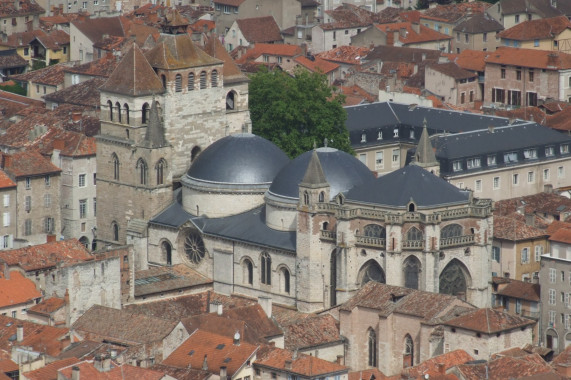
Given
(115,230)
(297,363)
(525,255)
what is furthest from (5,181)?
(297,363)

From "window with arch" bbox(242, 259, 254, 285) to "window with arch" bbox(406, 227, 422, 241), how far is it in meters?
13.7

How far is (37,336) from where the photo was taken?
5177 inches

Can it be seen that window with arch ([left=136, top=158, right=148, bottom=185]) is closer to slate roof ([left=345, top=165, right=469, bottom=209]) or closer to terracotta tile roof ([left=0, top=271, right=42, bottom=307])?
terracotta tile roof ([left=0, top=271, right=42, bottom=307])

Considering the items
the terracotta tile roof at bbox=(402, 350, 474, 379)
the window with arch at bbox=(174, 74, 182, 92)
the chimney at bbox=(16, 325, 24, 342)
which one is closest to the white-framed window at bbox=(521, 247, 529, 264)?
the terracotta tile roof at bbox=(402, 350, 474, 379)

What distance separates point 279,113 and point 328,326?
34116 mm

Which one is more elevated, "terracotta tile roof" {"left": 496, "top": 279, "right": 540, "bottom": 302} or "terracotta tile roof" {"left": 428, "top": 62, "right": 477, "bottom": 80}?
"terracotta tile roof" {"left": 428, "top": 62, "right": 477, "bottom": 80}

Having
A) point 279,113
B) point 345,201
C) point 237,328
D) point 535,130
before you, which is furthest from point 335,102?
point 237,328

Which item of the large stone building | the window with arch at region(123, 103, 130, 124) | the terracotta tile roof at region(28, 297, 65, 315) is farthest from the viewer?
the window with arch at region(123, 103, 130, 124)

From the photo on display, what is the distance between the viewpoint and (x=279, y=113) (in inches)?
6560

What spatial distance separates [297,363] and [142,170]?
33.5m

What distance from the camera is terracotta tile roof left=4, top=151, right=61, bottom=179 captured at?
534ft

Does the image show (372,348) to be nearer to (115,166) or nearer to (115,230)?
(115,230)

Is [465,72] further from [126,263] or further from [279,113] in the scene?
[126,263]

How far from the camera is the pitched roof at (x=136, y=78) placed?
154 meters
